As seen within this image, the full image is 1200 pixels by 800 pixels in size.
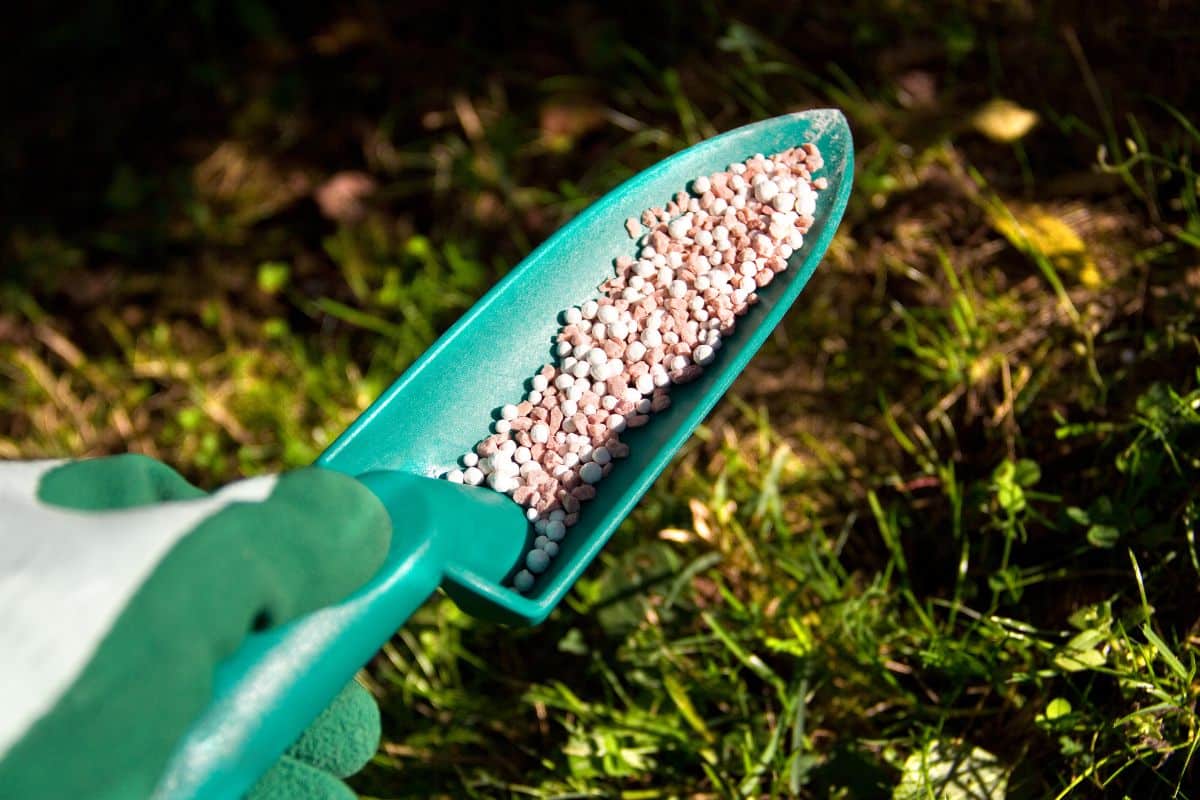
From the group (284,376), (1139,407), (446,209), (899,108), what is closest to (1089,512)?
(1139,407)

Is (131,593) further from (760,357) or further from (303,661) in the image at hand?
(760,357)

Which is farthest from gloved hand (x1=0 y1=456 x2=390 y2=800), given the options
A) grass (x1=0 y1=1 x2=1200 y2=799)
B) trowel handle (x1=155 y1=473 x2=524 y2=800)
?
grass (x1=0 y1=1 x2=1200 y2=799)

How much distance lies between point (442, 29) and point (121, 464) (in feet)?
4.43

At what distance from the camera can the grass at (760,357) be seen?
116cm

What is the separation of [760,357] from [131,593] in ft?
3.28

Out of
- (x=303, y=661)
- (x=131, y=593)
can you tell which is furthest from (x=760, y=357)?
(x=131, y=593)

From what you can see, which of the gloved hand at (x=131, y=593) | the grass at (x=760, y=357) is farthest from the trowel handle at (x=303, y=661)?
the grass at (x=760, y=357)

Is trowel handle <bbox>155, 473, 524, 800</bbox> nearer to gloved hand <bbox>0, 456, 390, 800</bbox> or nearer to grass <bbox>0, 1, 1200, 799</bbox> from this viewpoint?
gloved hand <bbox>0, 456, 390, 800</bbox>

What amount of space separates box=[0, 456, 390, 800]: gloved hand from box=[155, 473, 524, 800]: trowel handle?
0.07 feet

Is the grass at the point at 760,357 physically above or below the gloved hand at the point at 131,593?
below

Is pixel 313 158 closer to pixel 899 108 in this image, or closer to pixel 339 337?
pixel 339 337

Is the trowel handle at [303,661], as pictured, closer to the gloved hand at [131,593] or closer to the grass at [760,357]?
the gloved hand at [131,593]

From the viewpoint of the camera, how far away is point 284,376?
180 centimetres

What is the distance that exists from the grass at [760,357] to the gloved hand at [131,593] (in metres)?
0.52
